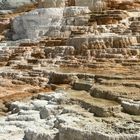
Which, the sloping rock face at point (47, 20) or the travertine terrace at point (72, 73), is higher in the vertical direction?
the sloping rock face at point (47, 20)

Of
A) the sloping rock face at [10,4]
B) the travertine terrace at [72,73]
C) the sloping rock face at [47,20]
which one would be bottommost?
the travertine terrace at [72,73]

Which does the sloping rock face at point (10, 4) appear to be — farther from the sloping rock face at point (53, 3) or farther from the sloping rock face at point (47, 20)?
the sloping rock face at point (47, 20)

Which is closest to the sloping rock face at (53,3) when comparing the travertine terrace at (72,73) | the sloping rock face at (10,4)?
the travertine terrace at (72,73)

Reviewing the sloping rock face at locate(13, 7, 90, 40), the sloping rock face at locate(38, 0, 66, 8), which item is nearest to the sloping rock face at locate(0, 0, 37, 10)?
the sloping rock face at locate(38, 0, 66, 8)

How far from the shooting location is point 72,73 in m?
17.9

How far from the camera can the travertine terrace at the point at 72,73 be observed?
31.8ft

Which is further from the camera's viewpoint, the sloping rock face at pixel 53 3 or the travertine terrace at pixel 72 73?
the sloping rock face at pixel 53 3

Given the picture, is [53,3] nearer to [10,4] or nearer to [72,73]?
[72,73]

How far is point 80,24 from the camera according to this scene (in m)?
26.2

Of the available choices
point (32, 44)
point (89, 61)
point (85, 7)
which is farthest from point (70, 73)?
point (85, 7)

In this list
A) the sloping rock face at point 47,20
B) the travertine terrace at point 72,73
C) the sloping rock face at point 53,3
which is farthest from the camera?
the sloping rock face at point 53,3

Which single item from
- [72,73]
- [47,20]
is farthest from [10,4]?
[72,73]

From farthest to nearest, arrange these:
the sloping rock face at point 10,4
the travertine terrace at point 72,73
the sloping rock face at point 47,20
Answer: the sloping rock face at point 10,4 → the sloping rock face at point 47,20 → the travertine terrace at point 72,73

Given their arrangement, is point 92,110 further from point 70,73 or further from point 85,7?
point 85,7
